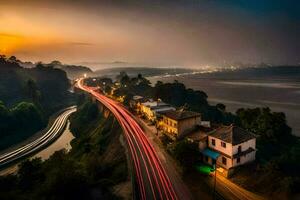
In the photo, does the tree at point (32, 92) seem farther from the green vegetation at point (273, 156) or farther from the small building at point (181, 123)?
the green vegetation at point (273, 156)

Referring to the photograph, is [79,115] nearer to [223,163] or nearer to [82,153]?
[82,153]

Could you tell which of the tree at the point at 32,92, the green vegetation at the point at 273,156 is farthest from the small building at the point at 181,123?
the tree at the point at 32,92

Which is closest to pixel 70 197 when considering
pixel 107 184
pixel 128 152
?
pixel 107 184

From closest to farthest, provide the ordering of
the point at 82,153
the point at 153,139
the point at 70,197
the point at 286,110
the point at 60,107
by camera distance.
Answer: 1. the point at 70,197
2. the point at 153,139
3. the point at 82,153
4. the point at 286,110
5. the point at 60,107

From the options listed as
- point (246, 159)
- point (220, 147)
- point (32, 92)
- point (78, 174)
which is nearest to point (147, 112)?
point (220, 147)

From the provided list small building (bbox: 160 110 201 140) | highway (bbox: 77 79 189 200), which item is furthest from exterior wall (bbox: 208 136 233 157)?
small building (bbox: 160 110 201 140)

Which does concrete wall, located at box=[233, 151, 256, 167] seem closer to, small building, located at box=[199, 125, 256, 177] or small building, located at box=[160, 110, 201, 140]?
small building, located at box=[199, 125, 256, 177]
